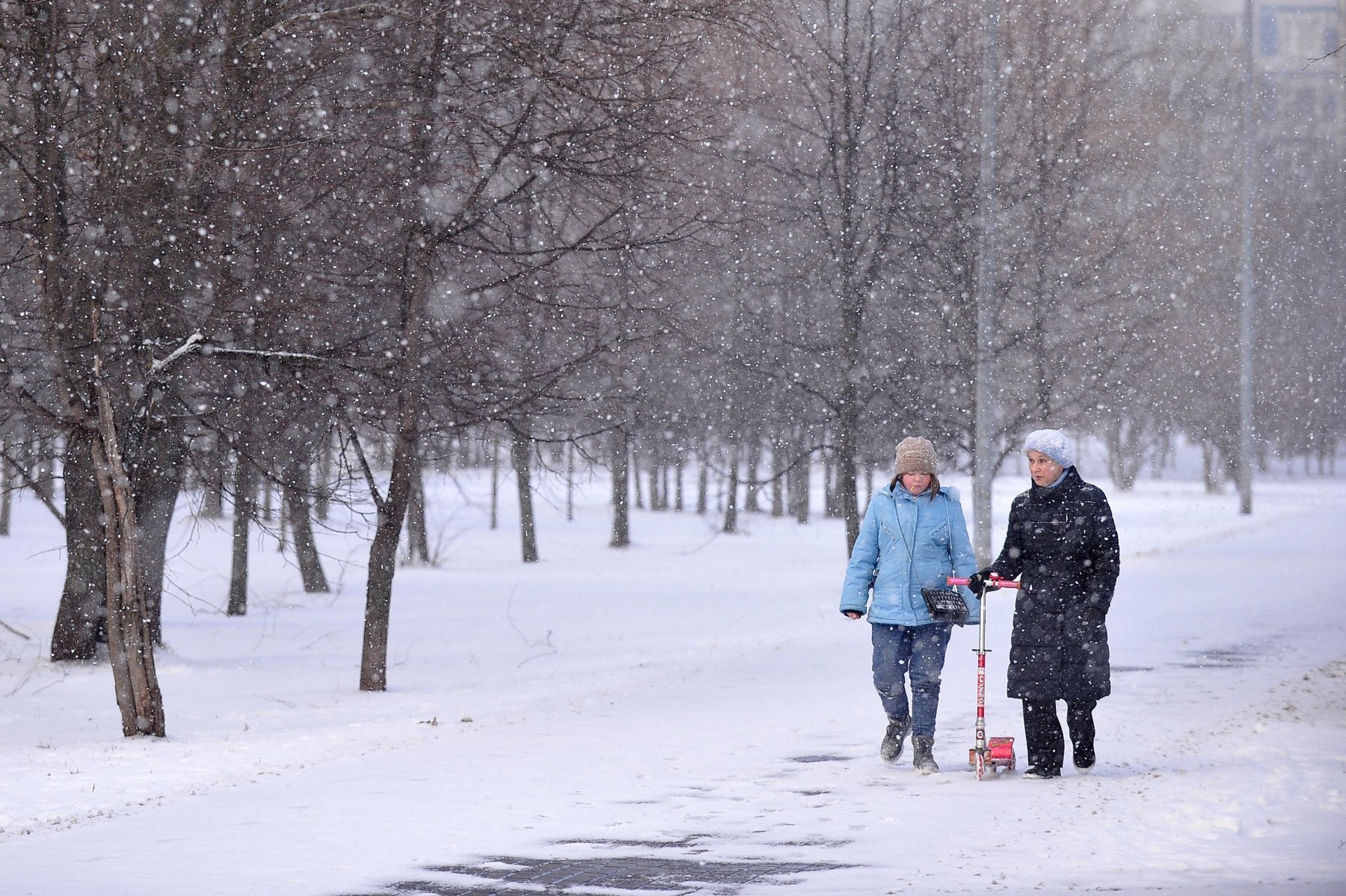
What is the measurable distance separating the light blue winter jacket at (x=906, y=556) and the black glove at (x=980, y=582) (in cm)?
20

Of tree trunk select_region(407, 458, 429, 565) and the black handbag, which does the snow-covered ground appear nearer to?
the black handbag

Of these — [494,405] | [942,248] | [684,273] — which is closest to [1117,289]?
[942,248]

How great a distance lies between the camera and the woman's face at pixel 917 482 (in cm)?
818

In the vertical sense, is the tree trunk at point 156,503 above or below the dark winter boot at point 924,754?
above

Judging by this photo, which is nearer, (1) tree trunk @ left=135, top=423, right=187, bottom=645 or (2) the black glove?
(2) the black glove

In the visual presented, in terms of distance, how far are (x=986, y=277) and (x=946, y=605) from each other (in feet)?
36.4

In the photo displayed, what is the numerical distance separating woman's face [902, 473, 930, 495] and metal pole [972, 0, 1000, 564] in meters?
10.2

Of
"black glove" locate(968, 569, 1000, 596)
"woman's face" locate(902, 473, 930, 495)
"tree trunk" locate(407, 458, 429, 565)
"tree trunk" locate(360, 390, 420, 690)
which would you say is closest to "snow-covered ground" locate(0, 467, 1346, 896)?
"tree trunk" locate(360, 390, 420, 690)

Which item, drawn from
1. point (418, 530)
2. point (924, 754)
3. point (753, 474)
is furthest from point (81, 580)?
point (753, 474)

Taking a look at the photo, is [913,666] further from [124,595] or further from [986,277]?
[986,277]

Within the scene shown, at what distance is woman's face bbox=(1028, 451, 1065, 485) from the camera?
7.79 metres

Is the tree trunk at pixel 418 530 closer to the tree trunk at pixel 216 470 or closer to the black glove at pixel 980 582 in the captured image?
the tree trunk at pixel 216 470

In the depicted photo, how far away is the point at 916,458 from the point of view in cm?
820

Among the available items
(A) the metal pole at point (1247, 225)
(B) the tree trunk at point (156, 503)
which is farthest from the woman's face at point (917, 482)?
(A) the metal pole at point (1247, 225)
